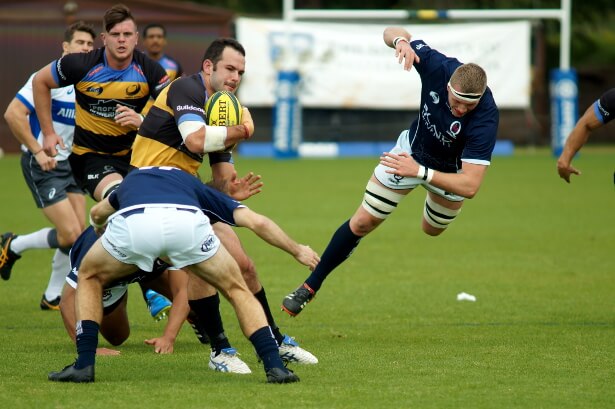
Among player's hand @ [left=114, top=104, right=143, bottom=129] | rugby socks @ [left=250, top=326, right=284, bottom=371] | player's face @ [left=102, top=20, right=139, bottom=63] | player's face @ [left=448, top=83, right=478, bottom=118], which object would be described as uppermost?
player's face @ [left=102, top=20, right=139, bottom=63]

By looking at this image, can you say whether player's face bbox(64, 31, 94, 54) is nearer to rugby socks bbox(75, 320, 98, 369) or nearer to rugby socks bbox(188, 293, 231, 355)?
rugby socks bbox(188, 293, 231, 355)

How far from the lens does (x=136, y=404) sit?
5.64 metres

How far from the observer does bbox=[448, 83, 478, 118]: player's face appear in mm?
7523

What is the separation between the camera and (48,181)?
9688 mm

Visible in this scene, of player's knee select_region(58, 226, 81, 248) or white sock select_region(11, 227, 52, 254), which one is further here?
white sock select_region(11, 227, 52, 254)

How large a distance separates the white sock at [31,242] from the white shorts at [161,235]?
13.0ft

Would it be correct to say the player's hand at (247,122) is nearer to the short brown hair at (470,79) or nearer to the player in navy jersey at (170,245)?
the player in navy jersey at (170,245)

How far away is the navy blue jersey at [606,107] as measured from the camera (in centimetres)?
784

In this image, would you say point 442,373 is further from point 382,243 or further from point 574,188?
point 574,188

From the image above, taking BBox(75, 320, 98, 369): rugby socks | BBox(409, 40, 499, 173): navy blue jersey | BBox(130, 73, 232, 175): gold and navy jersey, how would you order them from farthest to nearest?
BBox(409, 40, 499, 173): navy blue jersey
BBox(130, 73, 232, 175): gold and navy jersey
BBox(75, 320, 98, 369): rugby socks

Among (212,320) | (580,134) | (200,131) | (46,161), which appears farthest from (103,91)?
(580,134)

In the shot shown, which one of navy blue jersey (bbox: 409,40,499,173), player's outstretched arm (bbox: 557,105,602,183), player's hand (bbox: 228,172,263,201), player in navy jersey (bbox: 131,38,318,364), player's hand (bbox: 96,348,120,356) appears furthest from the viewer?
player's outstretched arm (bbox: 557,105,602,183)

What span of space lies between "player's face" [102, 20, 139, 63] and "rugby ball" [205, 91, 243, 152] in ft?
6.00

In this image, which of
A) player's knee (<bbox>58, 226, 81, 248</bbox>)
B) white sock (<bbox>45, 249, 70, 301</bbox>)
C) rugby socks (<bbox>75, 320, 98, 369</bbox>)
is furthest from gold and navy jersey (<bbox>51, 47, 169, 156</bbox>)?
rugby socks (<bbox>75, 320, 98, 369</bbox>)
